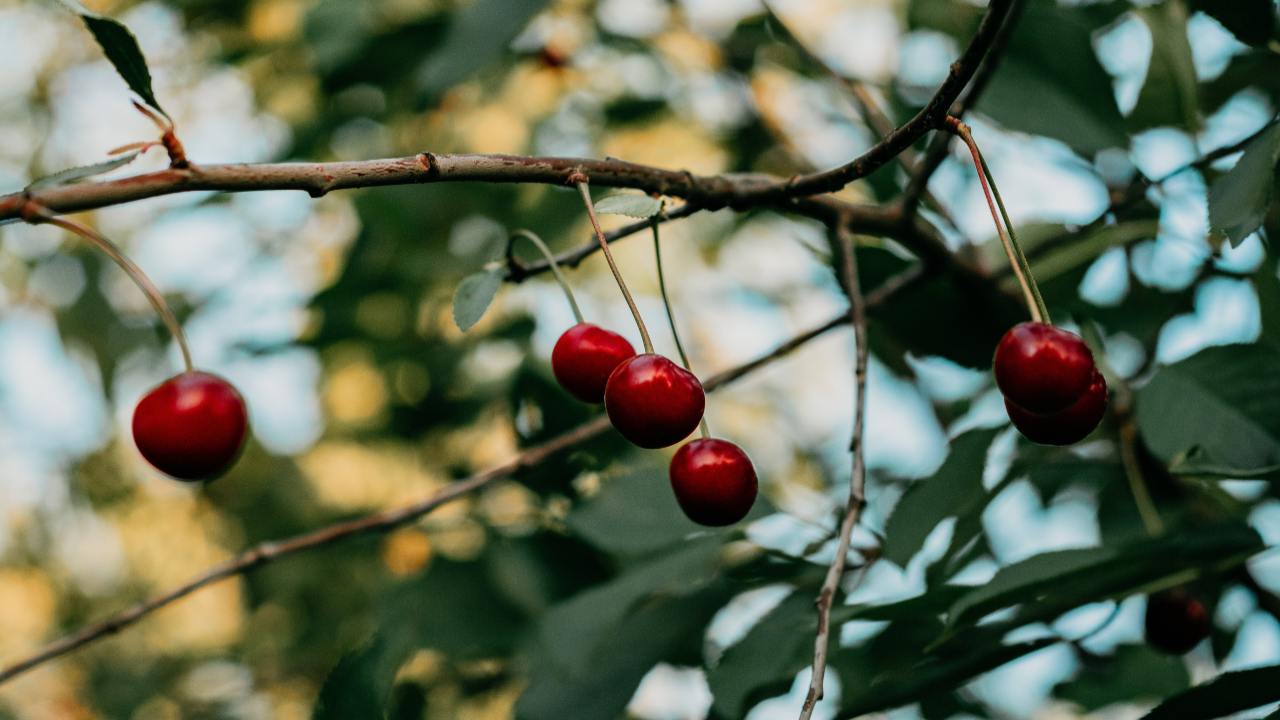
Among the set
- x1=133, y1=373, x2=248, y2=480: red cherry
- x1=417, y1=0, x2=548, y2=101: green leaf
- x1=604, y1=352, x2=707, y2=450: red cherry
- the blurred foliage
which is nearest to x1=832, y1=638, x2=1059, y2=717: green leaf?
the blurred foliage

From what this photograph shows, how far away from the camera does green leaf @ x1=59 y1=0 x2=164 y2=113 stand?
2.56 ft

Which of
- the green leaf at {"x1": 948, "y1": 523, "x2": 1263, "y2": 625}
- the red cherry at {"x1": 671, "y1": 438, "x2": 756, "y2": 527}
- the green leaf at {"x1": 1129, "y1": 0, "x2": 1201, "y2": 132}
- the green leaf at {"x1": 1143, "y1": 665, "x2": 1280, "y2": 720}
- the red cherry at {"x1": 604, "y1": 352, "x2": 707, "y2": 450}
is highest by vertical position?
the green leaf at {"x1": 1129, "y1": 0, "x2": 1201, "y2": 132}

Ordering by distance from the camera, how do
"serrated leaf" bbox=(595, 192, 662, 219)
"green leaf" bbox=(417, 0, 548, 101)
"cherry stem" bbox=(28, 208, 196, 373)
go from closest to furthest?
1. "cherry stem" bbox=(28, 208, 196, 373)
2. "serrated leaf" bbox=(595, 192, 662, 219)
3. "green leaf" bbox=(417, 0, 548, 101)

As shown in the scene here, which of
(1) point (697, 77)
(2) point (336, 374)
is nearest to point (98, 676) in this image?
(2) point (336, 374)

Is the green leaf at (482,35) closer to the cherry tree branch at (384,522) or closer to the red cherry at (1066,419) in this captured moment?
the cherry tree branch at (384,522)

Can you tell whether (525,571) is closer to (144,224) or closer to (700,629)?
(700,629)

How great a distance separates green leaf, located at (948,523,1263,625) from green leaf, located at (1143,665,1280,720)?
12 centimetres

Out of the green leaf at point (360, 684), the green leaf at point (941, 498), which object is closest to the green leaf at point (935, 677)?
the green leaf at point (941, 498)

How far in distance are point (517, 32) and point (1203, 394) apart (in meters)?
1.08

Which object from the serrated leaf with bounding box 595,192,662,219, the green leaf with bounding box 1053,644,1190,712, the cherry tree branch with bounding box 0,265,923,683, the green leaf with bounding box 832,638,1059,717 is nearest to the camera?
the serrated leaf with bounding box 595,192,662,219

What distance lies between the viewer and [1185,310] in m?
1.77

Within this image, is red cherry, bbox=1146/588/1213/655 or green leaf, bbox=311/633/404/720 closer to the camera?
green leaf, bbox=311/633/404/720

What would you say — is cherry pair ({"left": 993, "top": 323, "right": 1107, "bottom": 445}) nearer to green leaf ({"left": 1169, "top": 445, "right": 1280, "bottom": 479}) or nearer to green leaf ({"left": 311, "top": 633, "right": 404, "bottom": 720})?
green leaf ({"left": 1169, "top": 445, "right": 1280, "bottom": 479})

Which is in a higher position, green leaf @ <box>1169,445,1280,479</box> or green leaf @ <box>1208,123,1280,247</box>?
green leaf @ <box>1208,123,1280,247</box>
